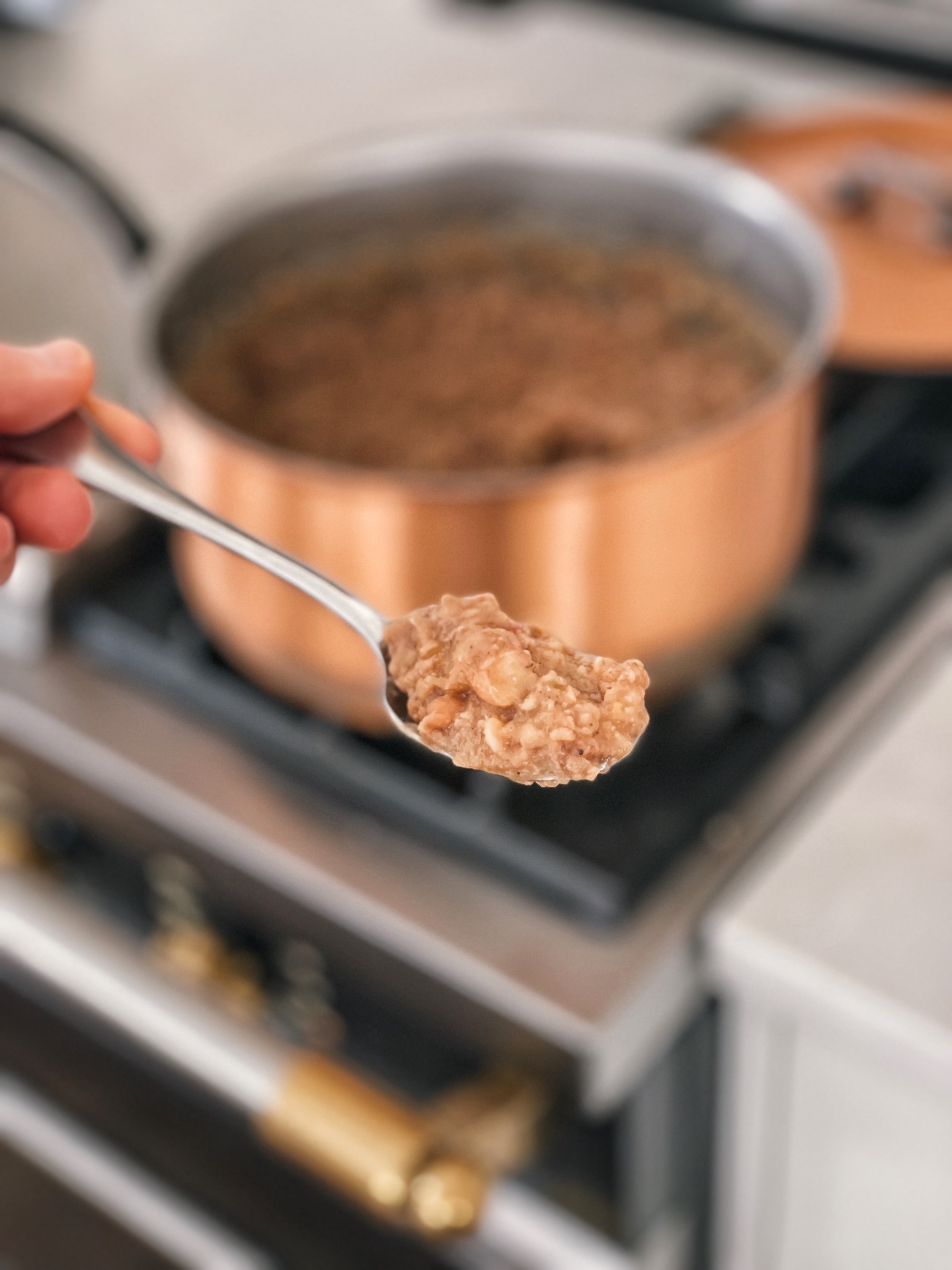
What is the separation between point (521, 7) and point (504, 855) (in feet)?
2.63

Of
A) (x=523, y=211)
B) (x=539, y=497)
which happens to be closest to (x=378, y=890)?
(x=539, y=497)

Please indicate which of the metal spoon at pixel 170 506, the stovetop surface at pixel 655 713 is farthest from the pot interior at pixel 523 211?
the metal spoon at pixel 170 506

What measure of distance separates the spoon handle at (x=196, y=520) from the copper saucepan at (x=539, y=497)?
0.32 ft

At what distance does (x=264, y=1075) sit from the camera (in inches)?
21.1

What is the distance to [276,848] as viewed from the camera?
1.71 feet

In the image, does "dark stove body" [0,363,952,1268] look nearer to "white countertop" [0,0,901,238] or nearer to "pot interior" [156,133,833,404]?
"pot interior" [156,133,833,404]

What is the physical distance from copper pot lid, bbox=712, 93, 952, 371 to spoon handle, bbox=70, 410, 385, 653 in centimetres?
38

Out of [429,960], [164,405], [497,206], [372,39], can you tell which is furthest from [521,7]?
[429,960]

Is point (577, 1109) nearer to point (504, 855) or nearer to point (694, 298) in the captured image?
point (504, 855)

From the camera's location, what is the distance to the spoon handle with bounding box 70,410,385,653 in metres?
0.31

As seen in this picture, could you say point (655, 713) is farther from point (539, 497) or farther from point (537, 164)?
point (537, 164)

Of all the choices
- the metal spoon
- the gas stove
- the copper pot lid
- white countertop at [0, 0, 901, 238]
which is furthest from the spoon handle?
white countertop at [0, 0, 901, 238]

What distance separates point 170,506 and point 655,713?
0.94ft

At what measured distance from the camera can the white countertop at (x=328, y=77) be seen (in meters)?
0.91
